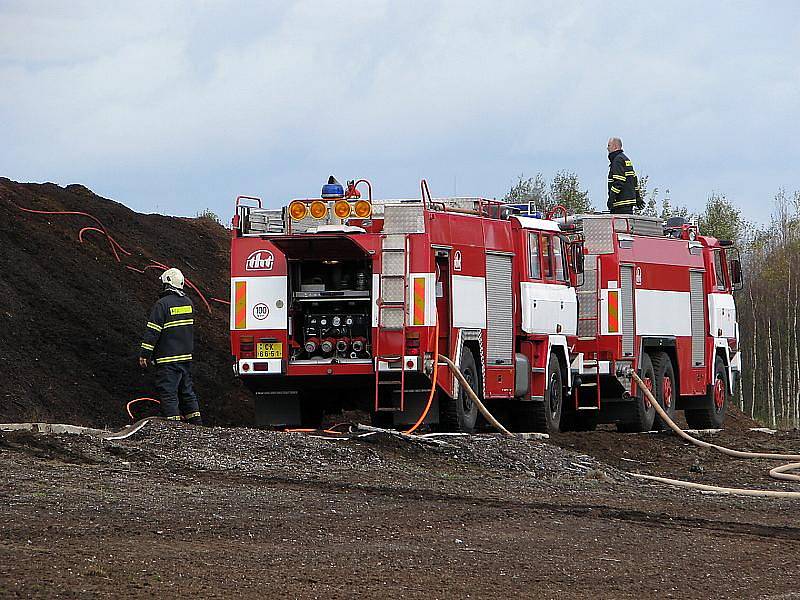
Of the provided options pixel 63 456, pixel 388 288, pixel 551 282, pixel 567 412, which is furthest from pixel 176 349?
pixel 567 412

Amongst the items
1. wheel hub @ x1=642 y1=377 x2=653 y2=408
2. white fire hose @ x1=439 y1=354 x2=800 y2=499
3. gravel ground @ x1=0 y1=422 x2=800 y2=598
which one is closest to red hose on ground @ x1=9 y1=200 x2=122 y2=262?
wheel hub @ x1=642 y1=377 x2=653 y2=408

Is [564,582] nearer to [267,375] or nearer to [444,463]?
[444,463]

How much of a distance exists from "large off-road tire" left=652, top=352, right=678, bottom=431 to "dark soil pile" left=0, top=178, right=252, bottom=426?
21.9 ft

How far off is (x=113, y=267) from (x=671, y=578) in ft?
61.9

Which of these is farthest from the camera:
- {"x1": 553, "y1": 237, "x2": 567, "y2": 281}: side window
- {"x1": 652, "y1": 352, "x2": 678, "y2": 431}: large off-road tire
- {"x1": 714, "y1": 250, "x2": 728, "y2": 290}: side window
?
{"x1": 714, "y1": 250, "x2": 728, "y2": 290}: side window

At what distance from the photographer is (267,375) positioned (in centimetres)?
1791

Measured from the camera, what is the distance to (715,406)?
2600 cm

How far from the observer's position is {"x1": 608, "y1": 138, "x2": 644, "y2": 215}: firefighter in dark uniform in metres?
24.6

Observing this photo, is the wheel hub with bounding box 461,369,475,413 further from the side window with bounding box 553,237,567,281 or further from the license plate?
the side window with bounding box 553,237,567,281

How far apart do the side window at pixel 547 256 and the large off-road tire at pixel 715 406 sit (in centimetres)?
608

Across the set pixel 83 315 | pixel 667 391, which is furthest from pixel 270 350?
pixel 667 391

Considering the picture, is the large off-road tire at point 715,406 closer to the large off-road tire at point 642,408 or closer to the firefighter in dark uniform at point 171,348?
the large off-road tire at point 642,408

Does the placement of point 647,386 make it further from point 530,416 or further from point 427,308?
point 427,308

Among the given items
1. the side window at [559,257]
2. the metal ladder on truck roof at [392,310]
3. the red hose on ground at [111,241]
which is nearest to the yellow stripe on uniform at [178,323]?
the metal ladder on truck roof at [392,310]
